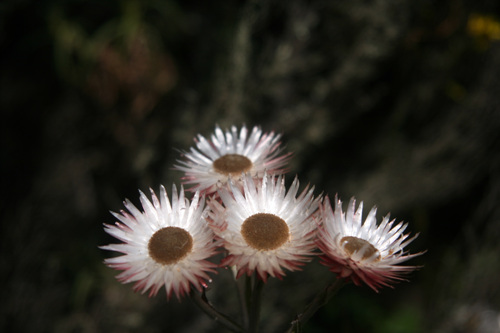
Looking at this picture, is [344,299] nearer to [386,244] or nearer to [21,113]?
[386,244]

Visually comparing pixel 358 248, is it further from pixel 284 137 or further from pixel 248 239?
pixel 284 137

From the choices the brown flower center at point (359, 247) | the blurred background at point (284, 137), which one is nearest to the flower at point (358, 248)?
the brown flower center at point (359, 247)

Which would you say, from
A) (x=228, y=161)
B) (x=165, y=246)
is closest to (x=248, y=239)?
(x=165, y=246)

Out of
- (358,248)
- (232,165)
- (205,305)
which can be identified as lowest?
(205,305)

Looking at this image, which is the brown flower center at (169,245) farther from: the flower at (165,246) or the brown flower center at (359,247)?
the brown flower center at (359,247)

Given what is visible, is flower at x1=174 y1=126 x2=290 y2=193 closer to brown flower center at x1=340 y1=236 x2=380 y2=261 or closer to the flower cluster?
the flower cluster

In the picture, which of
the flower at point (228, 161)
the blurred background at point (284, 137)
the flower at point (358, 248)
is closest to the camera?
the flower at point (358, 248)

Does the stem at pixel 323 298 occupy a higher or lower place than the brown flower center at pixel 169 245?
lower

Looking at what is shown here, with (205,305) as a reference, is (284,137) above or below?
above
